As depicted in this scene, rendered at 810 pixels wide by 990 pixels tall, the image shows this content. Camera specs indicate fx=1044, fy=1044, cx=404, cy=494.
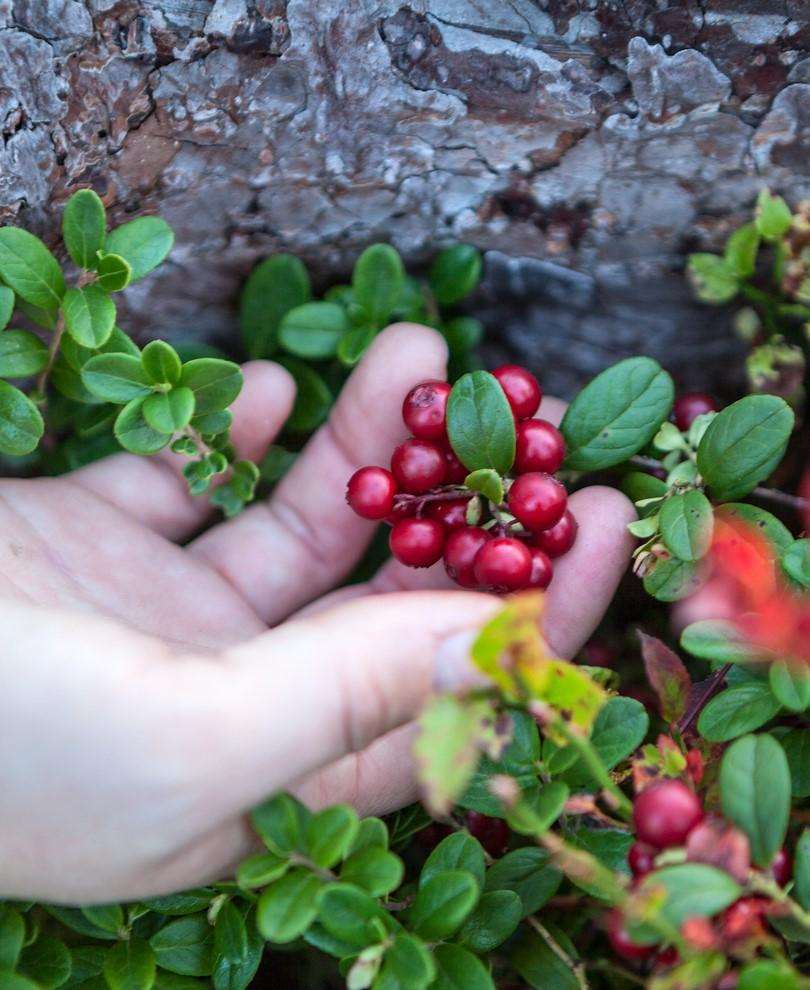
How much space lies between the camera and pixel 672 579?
7.48 feet

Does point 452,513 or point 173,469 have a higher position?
point 452,513

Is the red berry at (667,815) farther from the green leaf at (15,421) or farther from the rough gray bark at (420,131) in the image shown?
the rough gray bark at (420,131)

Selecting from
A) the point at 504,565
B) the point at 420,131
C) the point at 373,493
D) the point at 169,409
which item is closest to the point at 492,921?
the point at 504,565

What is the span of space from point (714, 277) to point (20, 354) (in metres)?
1.81

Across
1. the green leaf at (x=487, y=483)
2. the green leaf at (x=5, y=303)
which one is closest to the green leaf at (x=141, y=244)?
the green leaf at (x=5, y=303)

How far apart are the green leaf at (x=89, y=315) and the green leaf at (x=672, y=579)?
4.33ft

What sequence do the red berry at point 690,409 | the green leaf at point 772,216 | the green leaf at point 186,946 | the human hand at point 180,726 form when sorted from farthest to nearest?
the red berry at point 690,409 < the green leaf at point 772,216 < the green leaf at point 186,946 < the human hand at point 180,726

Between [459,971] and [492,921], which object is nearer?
[459,971]

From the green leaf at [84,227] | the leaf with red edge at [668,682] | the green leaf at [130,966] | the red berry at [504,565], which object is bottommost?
the green leaf at [130,966]

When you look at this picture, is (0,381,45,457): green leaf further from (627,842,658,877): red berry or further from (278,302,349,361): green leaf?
(627,842,658,877): red berry

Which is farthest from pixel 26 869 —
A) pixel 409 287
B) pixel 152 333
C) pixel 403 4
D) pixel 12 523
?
pixel 403 4

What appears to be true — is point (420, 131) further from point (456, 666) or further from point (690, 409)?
point (456, 666)

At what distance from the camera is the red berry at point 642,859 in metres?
1.74

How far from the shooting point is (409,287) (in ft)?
9.92
